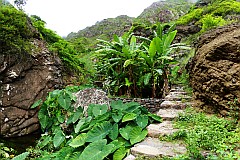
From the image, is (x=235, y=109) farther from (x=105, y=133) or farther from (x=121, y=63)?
(x=121, y=63)

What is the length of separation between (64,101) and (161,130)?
2288mm

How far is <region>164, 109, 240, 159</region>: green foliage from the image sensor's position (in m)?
1.69

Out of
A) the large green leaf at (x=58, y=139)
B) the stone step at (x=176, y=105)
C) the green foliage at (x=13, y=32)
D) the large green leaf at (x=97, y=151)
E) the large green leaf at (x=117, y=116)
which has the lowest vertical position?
the large green leaf at (x=58, y=139)

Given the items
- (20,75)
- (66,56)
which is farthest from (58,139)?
(66,56)

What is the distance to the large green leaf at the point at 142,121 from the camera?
2564 mm

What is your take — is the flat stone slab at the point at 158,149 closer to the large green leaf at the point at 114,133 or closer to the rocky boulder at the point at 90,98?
the large green leaf at the point at 114,133

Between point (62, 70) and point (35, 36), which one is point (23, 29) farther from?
point (62, 70)

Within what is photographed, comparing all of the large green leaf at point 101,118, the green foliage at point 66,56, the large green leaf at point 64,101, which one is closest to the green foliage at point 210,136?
the large green leaf at point 101,118

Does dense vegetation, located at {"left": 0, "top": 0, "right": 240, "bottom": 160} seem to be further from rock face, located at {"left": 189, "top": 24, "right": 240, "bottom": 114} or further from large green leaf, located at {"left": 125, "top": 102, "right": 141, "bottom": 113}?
rock face, located at {"left": 189, "top": 24, "right": 240, "bottom": 114}

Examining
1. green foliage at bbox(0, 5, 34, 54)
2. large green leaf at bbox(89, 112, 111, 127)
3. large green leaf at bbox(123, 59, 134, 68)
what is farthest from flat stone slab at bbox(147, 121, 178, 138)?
green foliage at bbox(0, 5, 34, 54)

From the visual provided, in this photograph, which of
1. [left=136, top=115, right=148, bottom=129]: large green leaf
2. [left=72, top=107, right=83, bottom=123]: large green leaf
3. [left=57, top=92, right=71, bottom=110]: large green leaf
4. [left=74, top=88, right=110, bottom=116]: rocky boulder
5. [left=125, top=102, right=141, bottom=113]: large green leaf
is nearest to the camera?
[left=136, top=115, right=148, bottom=129]: large green leaf

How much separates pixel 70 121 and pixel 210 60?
2.37 metres

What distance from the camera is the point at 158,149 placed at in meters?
1.94

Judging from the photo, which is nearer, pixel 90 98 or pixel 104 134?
pixel 104 134
